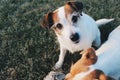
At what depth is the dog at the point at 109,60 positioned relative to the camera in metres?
Answer: 4.73

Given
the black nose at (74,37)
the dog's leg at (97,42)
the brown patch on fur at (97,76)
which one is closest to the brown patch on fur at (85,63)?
the brown patch on fur at (97,76)

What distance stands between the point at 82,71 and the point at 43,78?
48.3 inches

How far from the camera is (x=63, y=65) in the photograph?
19.2 ft

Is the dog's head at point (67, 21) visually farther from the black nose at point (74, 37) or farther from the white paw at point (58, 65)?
the white paw at point (58, 65)

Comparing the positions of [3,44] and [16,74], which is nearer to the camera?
[16,74]

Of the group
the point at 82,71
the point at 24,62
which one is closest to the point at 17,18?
the point at 24,62

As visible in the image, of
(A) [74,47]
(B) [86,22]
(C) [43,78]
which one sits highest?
(B) [86,22]

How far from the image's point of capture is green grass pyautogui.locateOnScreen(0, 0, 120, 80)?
19.3ft

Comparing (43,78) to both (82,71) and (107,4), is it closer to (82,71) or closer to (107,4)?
(82,71)

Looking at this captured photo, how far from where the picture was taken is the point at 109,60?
502 cm

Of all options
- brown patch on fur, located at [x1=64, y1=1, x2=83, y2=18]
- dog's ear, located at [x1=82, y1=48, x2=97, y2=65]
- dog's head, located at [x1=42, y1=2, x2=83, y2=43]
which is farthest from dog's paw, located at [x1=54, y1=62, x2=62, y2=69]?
dog's ear, located at [x1=82, y1=48, x2=97, y2=65]

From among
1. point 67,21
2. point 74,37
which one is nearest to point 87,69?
point 74,37

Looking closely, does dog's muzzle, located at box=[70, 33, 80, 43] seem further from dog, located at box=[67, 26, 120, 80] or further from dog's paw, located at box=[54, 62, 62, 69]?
dog's paw, located at box=[54, 62, 62, 69]

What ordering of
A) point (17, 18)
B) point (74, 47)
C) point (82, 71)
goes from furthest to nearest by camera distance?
1. point (17, 18)
2. point (74, 47)
3. point (82, 71)
